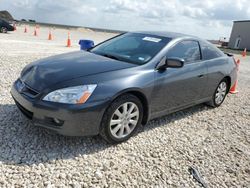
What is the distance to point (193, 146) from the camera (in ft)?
12.1

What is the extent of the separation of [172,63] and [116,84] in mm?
985

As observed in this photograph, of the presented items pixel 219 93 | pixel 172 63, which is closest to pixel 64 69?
pixel 172 63

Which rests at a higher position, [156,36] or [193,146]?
[156,36]

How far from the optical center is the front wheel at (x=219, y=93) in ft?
17.2

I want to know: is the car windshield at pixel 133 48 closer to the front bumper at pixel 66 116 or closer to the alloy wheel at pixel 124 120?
the alloy wheel at pixel 124 120

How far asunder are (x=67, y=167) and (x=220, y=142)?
2416 mm

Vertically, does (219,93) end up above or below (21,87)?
below

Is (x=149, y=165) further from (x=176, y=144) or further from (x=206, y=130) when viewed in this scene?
(x=206, y=130)

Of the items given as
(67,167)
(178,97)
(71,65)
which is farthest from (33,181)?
(178,97)

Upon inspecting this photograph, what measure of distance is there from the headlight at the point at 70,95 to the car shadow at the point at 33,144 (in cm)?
66

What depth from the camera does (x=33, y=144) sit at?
3152 millimetres

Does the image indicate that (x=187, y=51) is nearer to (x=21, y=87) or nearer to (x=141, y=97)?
(x=141, y=97)

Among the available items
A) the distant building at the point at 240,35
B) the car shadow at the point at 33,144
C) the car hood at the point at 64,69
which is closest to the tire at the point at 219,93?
the car hood at the point at 64,69

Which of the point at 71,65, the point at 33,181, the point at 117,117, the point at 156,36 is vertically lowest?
the point at 33,181
